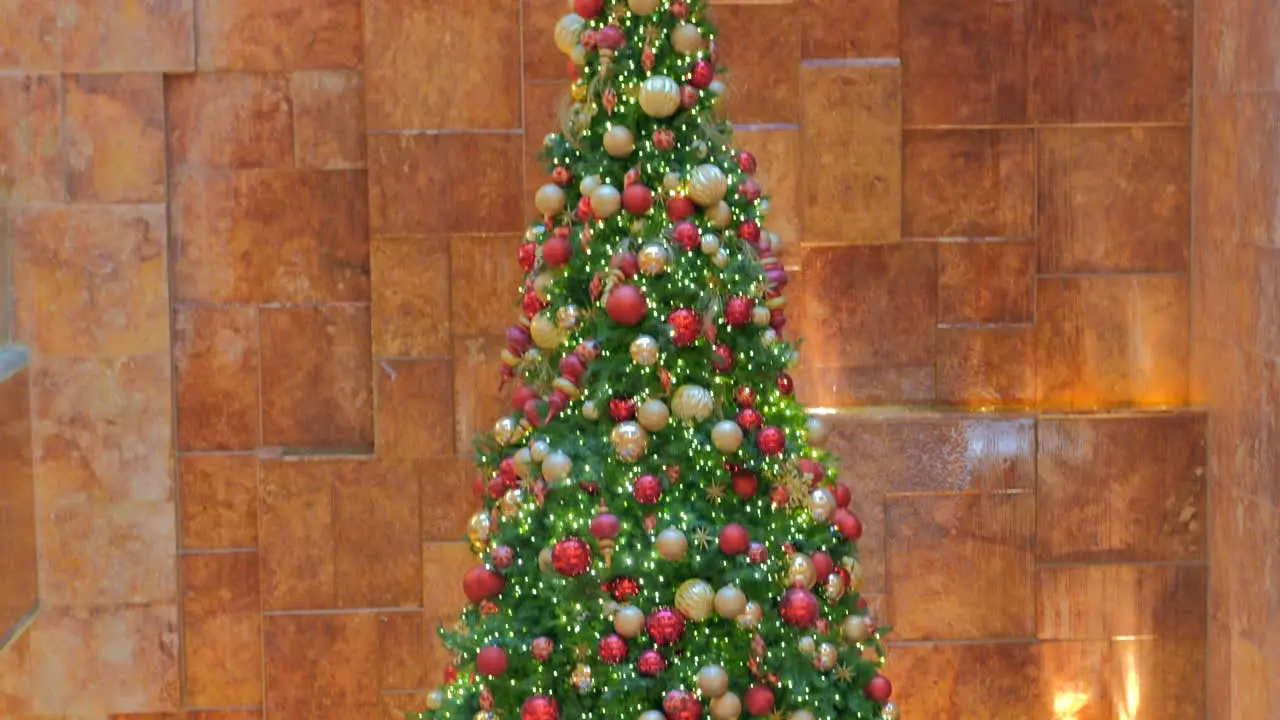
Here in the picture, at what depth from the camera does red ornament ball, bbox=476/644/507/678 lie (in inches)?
150

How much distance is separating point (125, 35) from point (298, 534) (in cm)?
155

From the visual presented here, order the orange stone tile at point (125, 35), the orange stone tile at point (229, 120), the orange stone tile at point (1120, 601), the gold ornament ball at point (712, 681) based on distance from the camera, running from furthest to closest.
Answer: the orange stone tile at point (1120, 601)
the orange stone tile at point (229, 120)
the orange stone tile at point (125, 35)
the gold ornament ball at point (712, 681)

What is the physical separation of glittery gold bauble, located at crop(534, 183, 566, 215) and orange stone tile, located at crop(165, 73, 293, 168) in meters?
1.53

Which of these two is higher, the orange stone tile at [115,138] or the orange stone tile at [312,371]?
the orange stone tile at [115,138]

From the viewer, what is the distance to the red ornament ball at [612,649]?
3.77m

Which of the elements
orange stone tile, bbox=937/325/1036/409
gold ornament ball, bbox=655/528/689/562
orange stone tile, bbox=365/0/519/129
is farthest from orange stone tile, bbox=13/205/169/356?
orange stone tile, bbox=937/325/1036/409

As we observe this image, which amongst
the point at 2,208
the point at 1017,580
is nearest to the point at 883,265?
the point at 1017,580

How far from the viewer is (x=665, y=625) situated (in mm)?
3760

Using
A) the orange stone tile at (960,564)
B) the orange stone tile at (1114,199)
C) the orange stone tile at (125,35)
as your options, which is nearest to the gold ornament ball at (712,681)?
the orange stone tile at (960,564)

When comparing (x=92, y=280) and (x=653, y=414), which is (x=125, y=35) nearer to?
(x=92, y=280)

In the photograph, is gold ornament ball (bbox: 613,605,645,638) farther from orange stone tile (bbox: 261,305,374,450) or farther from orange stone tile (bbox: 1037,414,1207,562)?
orange stone tile (bbox: 1037,414,1207,562)

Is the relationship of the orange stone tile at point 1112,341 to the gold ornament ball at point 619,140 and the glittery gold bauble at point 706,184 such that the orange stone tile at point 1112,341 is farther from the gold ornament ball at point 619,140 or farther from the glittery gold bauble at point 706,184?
the gold ornament ball at point 619,140

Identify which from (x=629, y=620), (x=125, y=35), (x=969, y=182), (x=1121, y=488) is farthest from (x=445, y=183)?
(x=1121, y=488)

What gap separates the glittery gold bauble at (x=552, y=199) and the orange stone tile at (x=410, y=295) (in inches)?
50.3
